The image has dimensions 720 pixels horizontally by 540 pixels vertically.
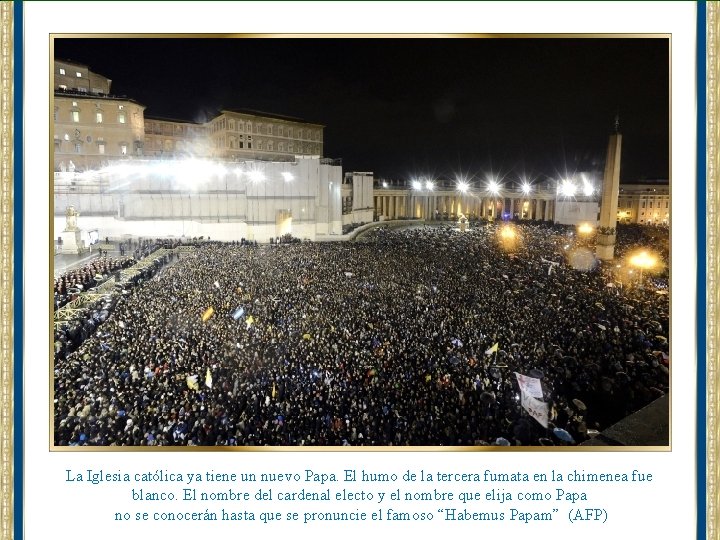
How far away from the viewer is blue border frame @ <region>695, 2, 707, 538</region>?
4.63 metres

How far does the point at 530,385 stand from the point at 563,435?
97cm

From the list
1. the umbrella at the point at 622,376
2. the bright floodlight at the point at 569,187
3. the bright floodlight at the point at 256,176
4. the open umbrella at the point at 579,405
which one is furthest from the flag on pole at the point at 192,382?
the bright floodlight at the point at 569,187

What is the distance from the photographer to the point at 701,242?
470cm

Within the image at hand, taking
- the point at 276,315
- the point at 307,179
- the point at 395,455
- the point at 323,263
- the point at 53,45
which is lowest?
the point at 395,455

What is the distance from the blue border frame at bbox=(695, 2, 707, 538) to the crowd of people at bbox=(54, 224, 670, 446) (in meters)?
0.51

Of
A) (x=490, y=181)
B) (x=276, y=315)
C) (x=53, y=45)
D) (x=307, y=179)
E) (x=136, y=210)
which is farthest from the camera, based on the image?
(x=490, y=181)

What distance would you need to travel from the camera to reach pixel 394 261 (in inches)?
505

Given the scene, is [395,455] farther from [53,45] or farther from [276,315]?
[53,45]

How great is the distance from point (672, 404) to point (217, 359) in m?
5.97

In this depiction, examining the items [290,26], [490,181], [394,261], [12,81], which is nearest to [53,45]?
[12,81]

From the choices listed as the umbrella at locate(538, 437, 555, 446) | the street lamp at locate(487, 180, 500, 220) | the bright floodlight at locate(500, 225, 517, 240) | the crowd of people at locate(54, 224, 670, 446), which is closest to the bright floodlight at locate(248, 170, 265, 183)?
the crowd of people at locate(54, 224, 670, 446)

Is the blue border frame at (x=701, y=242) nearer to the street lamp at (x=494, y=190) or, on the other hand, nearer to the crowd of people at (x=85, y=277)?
the crowd of people at (x=85, y=277)

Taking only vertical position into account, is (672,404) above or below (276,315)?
below

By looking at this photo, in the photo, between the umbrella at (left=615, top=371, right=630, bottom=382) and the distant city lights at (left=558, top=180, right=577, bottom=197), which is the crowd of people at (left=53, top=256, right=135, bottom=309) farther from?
the distant city lights at (left=558, top=180, right=577, bottom=197)
